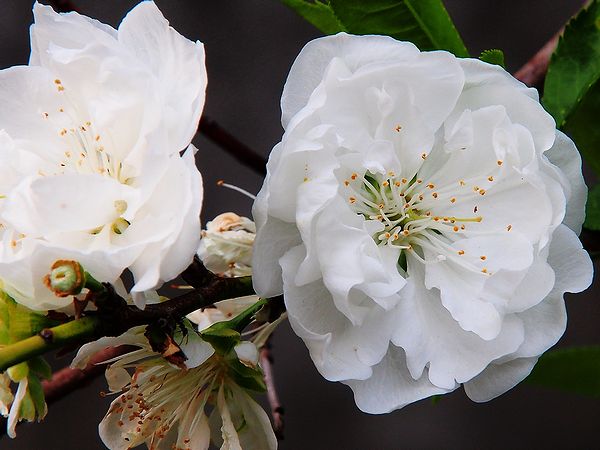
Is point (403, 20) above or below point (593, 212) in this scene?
above

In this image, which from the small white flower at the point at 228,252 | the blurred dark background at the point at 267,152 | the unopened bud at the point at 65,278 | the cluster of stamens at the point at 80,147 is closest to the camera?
the unopened bud at the point at 65,278

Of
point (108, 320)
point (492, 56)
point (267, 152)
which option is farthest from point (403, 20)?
point (267, 152)

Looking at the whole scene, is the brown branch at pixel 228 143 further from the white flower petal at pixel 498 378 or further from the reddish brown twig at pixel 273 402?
the white flower petal at pixel 498 378

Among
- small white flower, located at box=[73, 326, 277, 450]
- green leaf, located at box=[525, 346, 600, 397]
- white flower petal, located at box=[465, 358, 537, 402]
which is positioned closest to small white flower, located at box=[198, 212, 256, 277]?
small white flower, located at box=[73, 326, 277, 450]

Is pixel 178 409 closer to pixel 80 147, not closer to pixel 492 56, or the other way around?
pixel 80 147

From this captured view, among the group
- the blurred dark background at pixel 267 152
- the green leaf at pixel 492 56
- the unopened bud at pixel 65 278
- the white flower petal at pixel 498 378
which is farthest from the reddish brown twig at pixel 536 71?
the blurred dark background at pixel 267 152

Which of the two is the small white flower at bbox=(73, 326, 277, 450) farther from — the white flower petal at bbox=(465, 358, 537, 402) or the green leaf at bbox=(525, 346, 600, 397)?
the green leaf at bbox=(525, 346, 600, 397)

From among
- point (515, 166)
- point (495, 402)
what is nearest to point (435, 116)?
point (515, 166)
